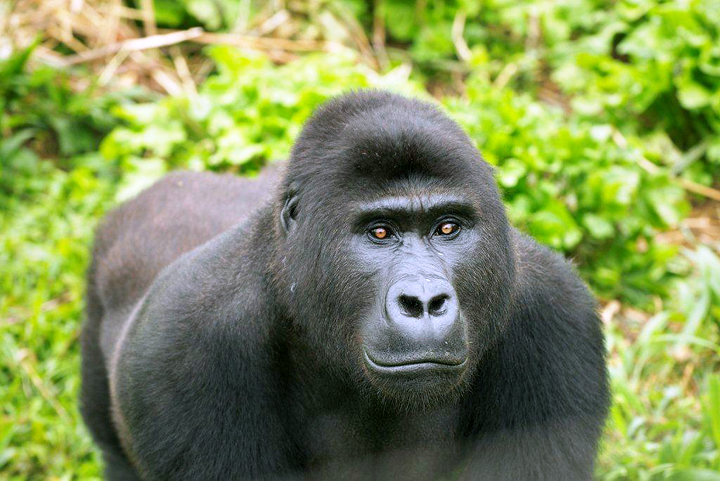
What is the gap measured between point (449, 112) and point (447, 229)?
124 inches

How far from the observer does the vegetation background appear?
19.6 ft

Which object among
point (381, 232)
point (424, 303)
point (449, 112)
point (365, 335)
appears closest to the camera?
point (424, 303)

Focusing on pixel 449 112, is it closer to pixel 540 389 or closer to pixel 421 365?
pixel 540 389

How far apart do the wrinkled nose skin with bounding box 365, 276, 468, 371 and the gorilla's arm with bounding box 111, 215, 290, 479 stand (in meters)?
0.76

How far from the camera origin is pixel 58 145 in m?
8.88

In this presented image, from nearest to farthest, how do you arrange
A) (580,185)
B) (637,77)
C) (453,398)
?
(453,398) < (580,185) < (637,77)

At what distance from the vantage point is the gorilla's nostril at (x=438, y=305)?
3.24 m

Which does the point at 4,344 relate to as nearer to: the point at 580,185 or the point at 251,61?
the point at 251,61

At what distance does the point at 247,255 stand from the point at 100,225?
7.00 ft

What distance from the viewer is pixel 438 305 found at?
3.26 m

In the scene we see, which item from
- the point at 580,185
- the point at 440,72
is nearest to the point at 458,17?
the point at 440,72

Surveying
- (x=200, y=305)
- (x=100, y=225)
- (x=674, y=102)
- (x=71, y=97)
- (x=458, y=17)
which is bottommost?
(x=200, y=305)

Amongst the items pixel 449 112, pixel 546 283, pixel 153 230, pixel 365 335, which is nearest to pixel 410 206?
pixel 365 335

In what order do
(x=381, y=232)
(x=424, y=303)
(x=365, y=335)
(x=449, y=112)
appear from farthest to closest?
(x=449, y=112)
(x=381, y=232)
(x=365, y=335)
(x=424, y=303)
